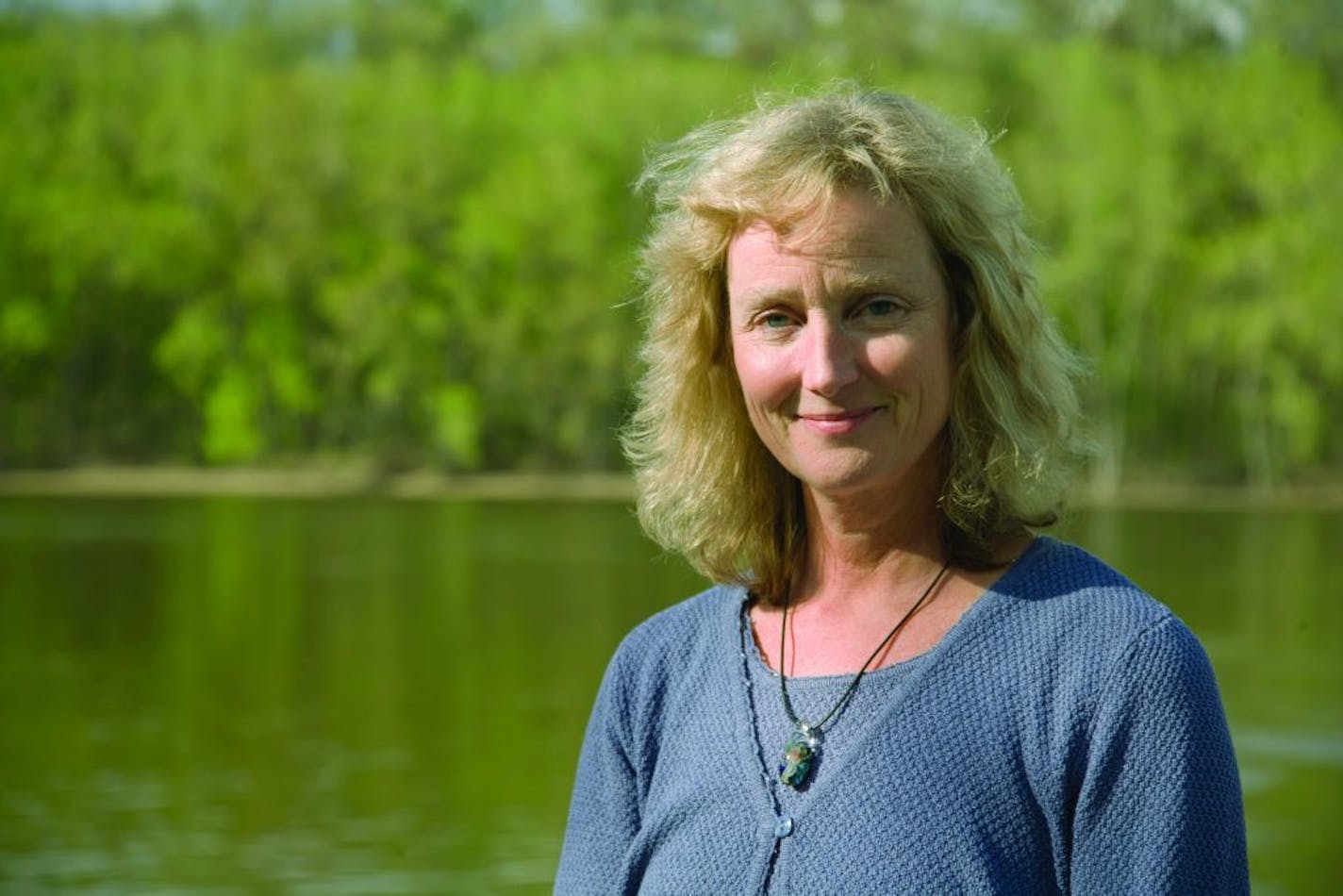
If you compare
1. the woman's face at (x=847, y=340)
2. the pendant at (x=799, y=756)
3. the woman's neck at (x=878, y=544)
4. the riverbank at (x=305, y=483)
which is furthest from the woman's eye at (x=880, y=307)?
the riverbank at (x=305, y=483)

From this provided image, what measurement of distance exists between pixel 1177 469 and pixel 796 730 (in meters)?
47.8

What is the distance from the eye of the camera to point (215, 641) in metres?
17.0

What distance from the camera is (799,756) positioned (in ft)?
6.39

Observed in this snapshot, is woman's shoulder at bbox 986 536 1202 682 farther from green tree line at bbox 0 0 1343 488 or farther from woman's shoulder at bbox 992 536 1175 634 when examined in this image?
green tree line at bbox 0 0 1343 488

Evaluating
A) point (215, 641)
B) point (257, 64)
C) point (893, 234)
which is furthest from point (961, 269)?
point (257, 64)

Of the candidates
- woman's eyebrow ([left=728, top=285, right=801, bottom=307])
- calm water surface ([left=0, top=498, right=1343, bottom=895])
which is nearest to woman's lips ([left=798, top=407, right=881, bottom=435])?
woman's eyebrow ([left=728, top=285, right=801, bottom=307])

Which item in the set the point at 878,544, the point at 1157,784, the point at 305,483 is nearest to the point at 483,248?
the point at 305,483

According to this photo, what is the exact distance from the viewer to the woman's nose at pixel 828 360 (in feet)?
6.48

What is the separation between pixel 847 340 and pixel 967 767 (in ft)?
1.32

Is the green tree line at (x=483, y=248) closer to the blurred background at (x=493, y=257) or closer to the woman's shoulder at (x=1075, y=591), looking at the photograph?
the blurred background at (x=493, y=257)

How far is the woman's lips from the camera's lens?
78.6 inches

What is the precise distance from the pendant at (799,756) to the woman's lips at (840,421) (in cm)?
27

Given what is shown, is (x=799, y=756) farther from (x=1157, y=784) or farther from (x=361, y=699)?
(x=361, y=699)

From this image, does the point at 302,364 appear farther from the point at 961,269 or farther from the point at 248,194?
the point at 961,269
